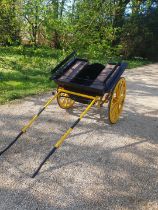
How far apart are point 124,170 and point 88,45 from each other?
696cm

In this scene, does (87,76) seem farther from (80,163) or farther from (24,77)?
(24,77)

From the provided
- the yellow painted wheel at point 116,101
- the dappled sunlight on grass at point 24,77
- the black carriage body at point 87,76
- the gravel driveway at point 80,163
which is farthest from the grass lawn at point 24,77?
the yellow painted wheel at point 116,101

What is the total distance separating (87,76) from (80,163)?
195 cm

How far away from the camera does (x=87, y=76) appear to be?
550 centimetres

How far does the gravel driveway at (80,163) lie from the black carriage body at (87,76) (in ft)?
2.78

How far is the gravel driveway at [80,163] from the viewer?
10.8 ft

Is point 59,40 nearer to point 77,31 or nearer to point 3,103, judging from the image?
point 77,31

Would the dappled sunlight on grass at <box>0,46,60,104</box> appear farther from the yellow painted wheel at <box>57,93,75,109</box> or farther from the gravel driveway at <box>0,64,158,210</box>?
the yellow painted wheel at <box>57,93,75,109</box>

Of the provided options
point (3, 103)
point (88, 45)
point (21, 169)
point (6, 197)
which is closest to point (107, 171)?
point (21, 169)

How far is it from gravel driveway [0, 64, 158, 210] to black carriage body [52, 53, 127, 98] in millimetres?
846

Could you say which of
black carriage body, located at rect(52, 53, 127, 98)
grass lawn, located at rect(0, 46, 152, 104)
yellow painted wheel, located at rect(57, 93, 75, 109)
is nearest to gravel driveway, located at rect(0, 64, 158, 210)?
yellow painted wheel, located at rect(57, 93, 75, 109)

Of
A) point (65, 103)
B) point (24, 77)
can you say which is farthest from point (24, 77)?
point (65, 103)

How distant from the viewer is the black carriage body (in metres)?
4.85

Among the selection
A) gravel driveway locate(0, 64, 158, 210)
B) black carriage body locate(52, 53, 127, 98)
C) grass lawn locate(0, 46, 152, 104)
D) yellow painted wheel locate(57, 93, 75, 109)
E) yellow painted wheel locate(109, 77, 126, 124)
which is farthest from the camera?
grass lawn locate(0, 46, 152, 104)
